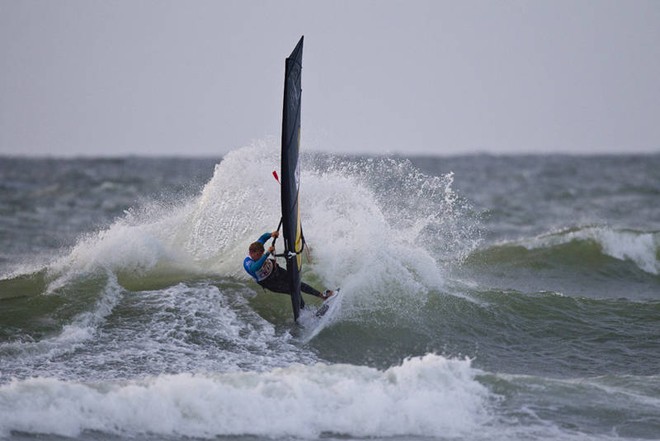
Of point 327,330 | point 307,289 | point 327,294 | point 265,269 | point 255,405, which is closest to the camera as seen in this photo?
point 255,405

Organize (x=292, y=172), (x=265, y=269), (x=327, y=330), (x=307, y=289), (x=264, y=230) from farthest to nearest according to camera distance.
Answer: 1. (x=264, y=230)
2. (x=307, y=289)
3. (x=327, y=330)
4. (x=265, y=269)
5. (x=292, y=172)

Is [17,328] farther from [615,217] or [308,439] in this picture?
[615,217]

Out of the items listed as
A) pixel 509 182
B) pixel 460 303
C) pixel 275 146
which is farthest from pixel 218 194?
pixel 509 182

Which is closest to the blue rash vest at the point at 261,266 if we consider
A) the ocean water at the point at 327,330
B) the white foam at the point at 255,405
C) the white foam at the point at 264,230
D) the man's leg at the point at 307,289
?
the man's leg at the point at 307,289

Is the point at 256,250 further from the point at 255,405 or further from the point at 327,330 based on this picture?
the point at 255,405

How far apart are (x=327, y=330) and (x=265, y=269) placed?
88cm

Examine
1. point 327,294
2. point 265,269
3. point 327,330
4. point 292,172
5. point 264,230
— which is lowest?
point 327,330

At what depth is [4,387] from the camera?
649 centimetres

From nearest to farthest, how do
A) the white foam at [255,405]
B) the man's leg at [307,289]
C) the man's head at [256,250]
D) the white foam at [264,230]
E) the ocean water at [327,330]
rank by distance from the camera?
1. the white foam at [255,405]
2. the ocean water at [327,330]
3. the man's head at [256,250]
4. the man's leg at [307,289]
5. the white foam at [264,230]

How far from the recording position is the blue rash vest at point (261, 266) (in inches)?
343

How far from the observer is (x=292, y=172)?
342 inches

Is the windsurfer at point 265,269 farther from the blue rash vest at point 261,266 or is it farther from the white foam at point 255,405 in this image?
the white foam at point 255,405

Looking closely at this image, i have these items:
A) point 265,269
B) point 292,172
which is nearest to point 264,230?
point 265,269

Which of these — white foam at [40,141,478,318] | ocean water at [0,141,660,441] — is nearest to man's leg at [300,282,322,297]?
ocean water at [0,141,660,441]
